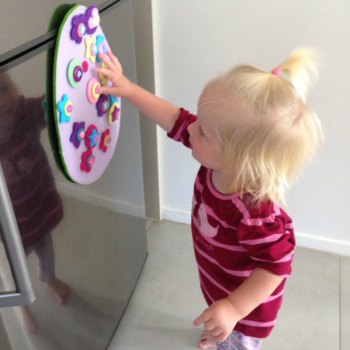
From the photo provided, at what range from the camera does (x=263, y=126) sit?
2.05 feet

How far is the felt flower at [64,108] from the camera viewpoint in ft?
2.05

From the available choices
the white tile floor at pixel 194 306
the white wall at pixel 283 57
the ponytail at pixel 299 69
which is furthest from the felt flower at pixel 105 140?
the white tile floor at pixel 194 306

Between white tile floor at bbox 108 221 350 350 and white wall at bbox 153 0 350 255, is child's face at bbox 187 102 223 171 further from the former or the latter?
white tile floor at bbox 108 221 350 350

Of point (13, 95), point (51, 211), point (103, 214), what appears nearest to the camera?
point (13, 95)

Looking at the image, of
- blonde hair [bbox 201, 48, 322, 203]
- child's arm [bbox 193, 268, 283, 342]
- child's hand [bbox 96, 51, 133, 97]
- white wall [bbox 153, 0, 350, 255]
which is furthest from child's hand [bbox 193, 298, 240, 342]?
white wall [bbox 153, 0, 350, 255]

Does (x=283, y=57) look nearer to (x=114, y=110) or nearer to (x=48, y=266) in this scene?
(x=114, y=110)

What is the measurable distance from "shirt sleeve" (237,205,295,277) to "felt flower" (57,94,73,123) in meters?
0.34

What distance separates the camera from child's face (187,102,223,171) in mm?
673

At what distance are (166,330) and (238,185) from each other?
620mm

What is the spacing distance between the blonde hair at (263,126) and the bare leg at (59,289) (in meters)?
0.38

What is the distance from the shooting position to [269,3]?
3.38ft

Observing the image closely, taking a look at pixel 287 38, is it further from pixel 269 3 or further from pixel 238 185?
pixel 238 185

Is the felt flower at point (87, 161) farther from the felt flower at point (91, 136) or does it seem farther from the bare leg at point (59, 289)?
the bare leg at point (59, 289)

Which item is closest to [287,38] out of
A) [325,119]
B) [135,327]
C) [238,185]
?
[325,119]
